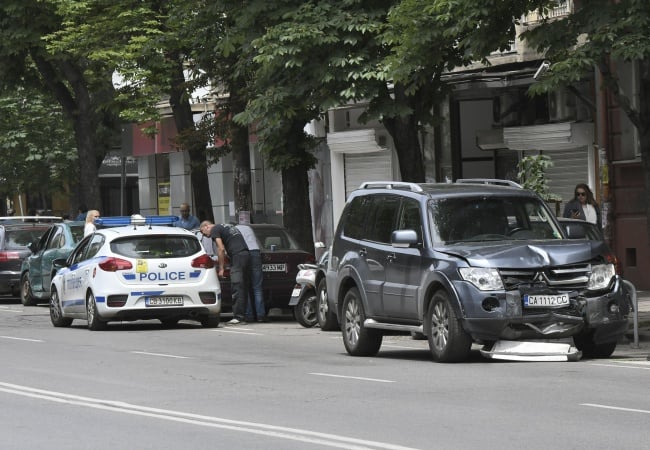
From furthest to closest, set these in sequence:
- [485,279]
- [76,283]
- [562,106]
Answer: [562,106]
[76,283]
[485,279]

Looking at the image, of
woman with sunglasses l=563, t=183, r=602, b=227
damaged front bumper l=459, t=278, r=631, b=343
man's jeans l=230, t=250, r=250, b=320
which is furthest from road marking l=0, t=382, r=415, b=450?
woman with sunglasses l=563, t=183, r=602, b=227

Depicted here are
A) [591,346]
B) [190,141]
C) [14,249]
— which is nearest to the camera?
[591,346]

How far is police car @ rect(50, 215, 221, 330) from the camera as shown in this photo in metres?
23.6

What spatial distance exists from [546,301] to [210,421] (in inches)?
219

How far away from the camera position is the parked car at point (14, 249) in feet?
115

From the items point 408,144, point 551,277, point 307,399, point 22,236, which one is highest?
point 408,144

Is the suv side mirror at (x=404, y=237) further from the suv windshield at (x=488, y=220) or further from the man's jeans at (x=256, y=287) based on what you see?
Answer: the man's jeans at (x=256, y=287)

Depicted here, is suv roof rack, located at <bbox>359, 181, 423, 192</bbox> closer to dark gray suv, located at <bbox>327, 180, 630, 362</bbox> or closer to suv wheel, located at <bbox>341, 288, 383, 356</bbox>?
dark gray suv, located at <bbox>327, 180, 630, 362</bbox>

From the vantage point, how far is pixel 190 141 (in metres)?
33.3

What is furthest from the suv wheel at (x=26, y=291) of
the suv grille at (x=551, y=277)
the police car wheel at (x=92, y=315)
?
the suv grille at (x=551, y=277)

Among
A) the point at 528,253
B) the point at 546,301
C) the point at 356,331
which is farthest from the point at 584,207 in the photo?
the point at 546,301

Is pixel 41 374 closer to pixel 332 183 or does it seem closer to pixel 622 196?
pixel 622 196

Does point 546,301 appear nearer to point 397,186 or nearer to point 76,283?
point 397,186

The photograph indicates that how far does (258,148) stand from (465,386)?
1524 cm
